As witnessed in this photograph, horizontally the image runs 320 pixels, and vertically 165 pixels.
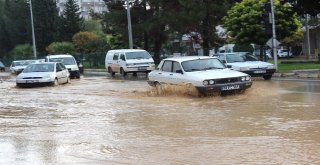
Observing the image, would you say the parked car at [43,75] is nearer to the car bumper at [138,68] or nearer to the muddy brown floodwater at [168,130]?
the car bumper at [138,68]

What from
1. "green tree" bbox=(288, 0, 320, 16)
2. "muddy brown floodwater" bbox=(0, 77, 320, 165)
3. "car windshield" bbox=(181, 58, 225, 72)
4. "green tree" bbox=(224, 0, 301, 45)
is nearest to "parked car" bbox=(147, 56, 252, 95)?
"car windshield" bbox=(181, 58, 225, 72)

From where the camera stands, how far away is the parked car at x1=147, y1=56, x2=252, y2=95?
1698cm

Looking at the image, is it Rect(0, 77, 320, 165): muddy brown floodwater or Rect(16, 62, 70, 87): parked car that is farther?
Rect(16, 62, 70, 87): parked car

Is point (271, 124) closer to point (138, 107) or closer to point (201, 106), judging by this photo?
point (201, 106)

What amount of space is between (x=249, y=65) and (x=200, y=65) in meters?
7.82

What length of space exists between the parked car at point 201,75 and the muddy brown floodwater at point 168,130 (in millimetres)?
346

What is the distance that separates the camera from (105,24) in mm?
57375

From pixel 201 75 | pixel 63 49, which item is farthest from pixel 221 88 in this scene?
pixel 63 49

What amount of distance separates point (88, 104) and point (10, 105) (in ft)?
9.42

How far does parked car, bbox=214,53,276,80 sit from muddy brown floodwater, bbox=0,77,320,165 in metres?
6.57

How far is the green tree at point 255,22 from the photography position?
34219mm

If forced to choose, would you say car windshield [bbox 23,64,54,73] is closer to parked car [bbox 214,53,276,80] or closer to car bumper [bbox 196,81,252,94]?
parked car [bbox 214,53,276,80]

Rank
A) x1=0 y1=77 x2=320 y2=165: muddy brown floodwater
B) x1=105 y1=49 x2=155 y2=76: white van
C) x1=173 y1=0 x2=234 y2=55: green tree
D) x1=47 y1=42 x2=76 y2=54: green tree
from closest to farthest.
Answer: x1=0 y1=77 x2=320 y2=165: muddy brown floodwater < x1=105 y1=49 x2=155 y2=76: white van < x1=173 y1=0 x2=234 y2=55: green tree < x1=47 y1=42 x2=76 y2=54: green tree

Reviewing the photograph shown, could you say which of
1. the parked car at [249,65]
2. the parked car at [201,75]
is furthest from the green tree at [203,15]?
the parked car at [201,75]
